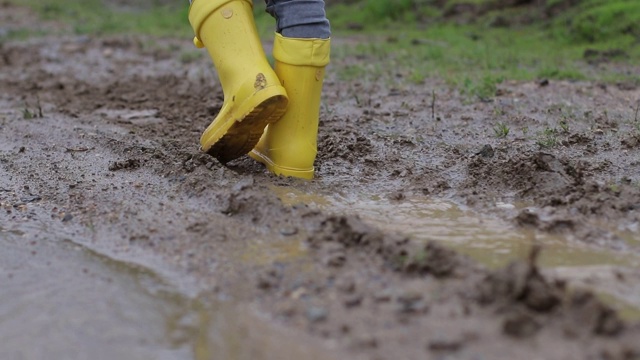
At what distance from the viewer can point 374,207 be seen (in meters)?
2.91

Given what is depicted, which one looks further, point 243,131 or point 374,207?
point 243,131

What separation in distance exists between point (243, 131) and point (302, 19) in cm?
46

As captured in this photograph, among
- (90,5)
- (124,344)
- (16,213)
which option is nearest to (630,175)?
(124,344)

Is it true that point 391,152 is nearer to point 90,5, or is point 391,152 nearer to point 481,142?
point 481,142

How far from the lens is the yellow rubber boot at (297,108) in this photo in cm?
301

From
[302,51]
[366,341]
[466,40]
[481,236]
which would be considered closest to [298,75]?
[302,51]

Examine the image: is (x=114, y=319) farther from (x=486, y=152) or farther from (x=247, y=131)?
(x=486, y=152)

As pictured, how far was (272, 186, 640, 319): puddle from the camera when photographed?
7.42ft

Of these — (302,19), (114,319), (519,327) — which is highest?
(302,19)

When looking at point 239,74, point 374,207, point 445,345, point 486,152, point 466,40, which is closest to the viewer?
point 445,345

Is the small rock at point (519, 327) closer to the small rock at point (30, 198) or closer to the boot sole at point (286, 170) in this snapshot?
the boot sole at point (286, 170)

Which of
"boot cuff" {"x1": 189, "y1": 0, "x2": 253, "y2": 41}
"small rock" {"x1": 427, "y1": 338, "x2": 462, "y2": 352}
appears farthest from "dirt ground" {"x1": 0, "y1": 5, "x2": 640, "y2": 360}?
"boot cuff" {"x1": 189, "y1": 0, "x2": 253, "y2": 41}

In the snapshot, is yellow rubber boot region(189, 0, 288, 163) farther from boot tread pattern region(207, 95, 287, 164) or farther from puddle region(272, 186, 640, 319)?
puddle region(272, 186, 640, 319)

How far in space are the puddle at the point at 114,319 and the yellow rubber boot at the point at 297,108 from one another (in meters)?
0.87
